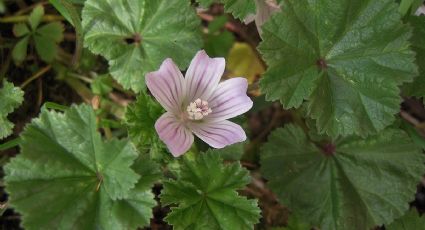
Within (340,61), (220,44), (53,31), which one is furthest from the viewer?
(220,44)

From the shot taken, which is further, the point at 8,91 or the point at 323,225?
the point at 323,225

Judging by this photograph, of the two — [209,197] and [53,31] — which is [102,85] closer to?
[53,31]

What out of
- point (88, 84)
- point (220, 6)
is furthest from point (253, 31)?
point (88, 84)

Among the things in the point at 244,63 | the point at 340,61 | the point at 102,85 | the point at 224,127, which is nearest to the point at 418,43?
the point at 340,61

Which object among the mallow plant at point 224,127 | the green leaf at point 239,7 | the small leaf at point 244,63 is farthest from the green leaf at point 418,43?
the small leaf at point 244,63

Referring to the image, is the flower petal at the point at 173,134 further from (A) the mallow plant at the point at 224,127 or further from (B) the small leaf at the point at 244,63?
(B) the small leaf at the point at 244,63

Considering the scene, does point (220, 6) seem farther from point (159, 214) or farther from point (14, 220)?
point (14, 220)
